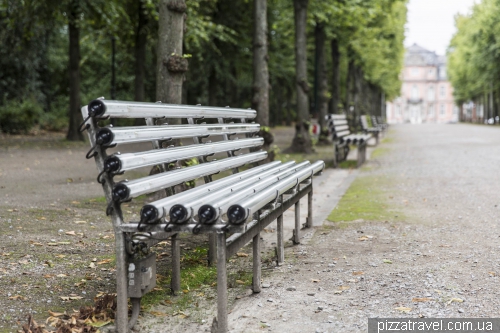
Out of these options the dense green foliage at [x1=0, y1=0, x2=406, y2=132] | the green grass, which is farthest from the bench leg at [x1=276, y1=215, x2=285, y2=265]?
the dense green foliage at [x1=0, y1=0, x2=406, y2=132]

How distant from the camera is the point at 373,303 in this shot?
167 inches

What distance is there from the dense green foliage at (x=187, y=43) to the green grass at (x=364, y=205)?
4.90 meters

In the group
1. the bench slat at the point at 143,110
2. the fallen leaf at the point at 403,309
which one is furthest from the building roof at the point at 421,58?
the fallen leaf at the point at 403,309

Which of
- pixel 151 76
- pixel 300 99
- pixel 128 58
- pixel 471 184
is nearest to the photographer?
pixel 471 184

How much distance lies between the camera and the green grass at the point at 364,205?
791 centimetres

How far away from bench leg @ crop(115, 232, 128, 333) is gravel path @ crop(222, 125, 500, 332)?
620 millimetres

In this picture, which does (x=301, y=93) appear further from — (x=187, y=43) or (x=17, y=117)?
(x=17, y=117)

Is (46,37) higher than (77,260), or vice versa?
(46,37)

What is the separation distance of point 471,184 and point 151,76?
95.1 ft

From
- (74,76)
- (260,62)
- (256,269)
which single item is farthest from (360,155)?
(256,269)

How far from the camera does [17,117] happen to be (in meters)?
27.6

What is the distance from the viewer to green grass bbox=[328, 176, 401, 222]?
791cm

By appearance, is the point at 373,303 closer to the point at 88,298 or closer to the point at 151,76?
the point at 88,298

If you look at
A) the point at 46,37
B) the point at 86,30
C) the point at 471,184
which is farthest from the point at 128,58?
the point at 471,184
